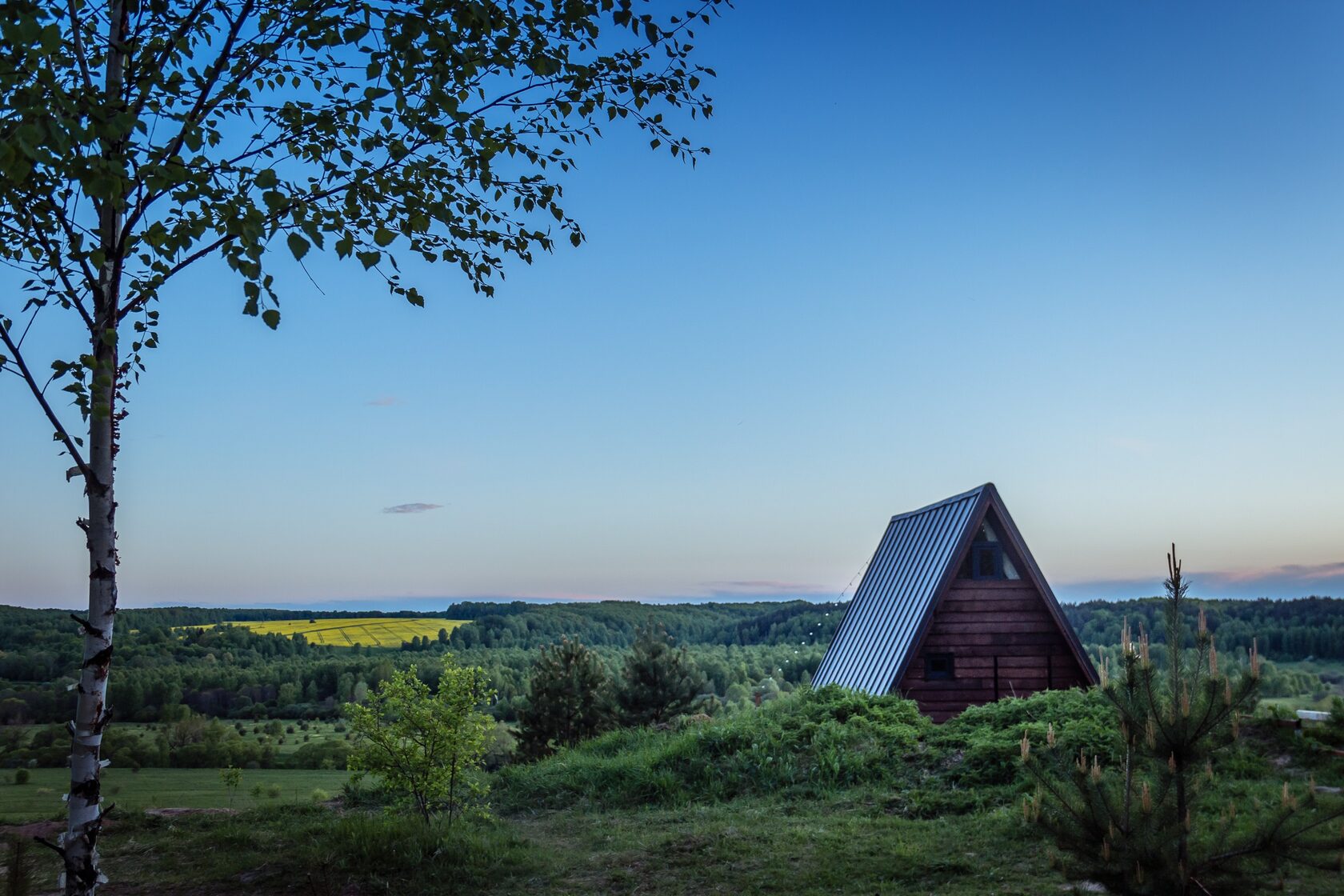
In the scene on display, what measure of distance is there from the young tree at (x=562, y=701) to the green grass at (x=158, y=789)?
7885 mm

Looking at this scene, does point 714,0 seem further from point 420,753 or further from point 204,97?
point 420,753

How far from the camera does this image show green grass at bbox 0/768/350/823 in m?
13.7

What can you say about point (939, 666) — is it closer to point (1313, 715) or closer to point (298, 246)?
point (1313, 715)

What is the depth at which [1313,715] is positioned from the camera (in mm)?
11180

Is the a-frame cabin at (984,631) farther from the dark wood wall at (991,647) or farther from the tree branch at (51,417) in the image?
the tree branch at (51,417)

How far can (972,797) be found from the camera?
1059cm

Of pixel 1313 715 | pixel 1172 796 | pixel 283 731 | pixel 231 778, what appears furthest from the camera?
pixel 283 731

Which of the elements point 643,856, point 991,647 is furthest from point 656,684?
point 643,856

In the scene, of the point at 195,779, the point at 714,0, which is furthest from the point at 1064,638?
the point at 195,779

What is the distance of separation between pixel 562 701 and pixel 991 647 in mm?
14612

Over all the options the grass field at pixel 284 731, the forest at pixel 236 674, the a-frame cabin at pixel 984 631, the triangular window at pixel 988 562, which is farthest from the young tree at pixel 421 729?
the triangular window at pixel 988 562

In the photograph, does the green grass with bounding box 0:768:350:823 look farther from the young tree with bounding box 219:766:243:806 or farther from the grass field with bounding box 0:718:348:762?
the grass field with bounding box 0:718:348:762

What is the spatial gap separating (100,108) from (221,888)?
7654mm

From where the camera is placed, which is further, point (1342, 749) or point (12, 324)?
point (1342, 749)
